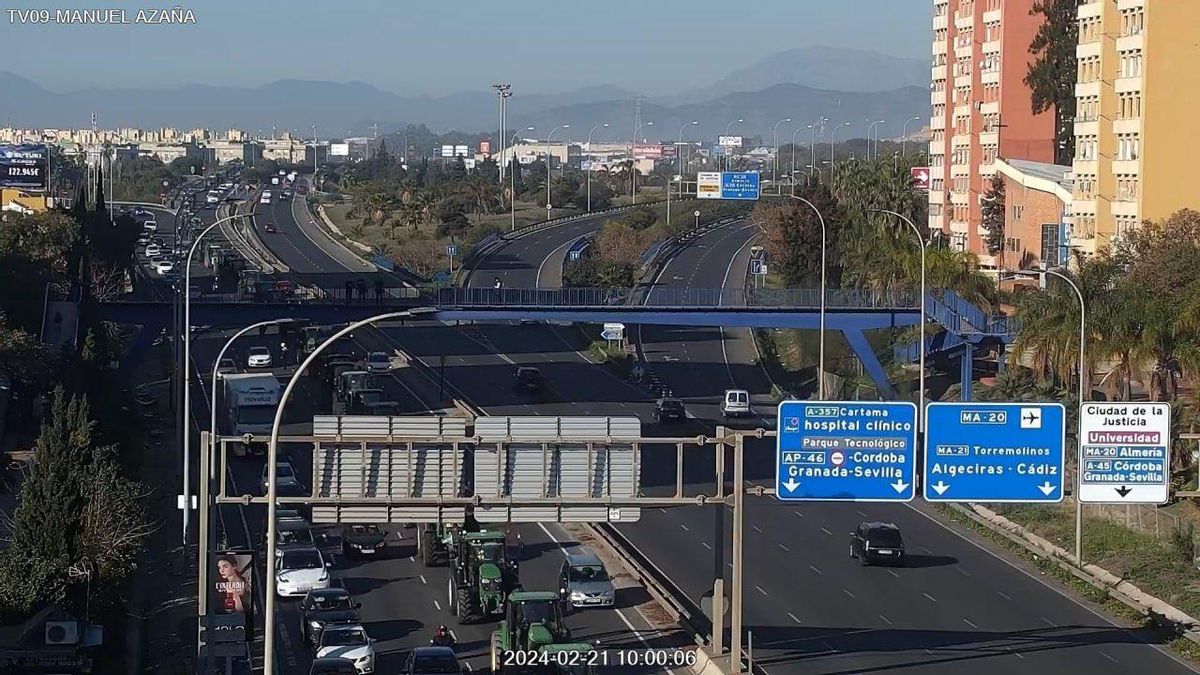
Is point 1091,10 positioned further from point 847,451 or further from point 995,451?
point 847,451

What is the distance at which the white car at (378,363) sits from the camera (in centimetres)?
8788

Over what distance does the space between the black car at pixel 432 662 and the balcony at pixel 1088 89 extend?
160 feet

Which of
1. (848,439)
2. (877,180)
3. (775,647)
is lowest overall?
(775,647)


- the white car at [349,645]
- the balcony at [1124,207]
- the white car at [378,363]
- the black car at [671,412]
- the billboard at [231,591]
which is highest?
the balcony at [1124,207]

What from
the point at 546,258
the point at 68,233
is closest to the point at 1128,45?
the point at 68,233

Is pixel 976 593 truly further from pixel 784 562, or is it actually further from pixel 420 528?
pixel 420 528

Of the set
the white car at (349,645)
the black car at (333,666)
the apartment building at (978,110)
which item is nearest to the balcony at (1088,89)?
the apartment building at (978,110)

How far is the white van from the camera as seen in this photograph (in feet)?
242

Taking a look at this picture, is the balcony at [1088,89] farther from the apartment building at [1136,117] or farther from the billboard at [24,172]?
the billboard at [24,172]

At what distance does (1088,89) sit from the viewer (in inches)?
2950

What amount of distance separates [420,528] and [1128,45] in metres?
37.6

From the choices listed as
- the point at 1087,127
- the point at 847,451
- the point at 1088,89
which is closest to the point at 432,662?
the point at 847,451

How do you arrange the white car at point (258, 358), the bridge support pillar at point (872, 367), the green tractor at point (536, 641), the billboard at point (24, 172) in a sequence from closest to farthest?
the green tractor at point (536, 641) → the bridge support pillar at point (872, 367) → the white car at point (258, 358) → the billboard at point (24, 172)

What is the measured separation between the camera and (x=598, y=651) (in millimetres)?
36750
